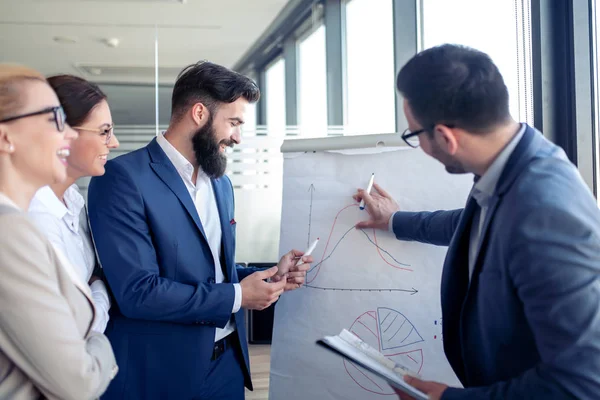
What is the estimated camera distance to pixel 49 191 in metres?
1.60

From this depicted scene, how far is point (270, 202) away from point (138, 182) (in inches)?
111

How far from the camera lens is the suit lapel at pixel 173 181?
1675mm

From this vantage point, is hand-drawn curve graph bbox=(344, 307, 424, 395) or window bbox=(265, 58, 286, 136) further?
window bbox=(265, 58, 286, 136)

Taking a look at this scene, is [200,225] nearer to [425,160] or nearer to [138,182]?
[138,182]

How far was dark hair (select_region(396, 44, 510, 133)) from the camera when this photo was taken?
1.03 metres

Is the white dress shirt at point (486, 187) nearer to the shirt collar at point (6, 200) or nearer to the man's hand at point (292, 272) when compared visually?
the man's hand at point (292, 272)

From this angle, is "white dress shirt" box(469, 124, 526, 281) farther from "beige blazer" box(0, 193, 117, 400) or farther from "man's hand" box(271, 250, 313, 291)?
"beige blazer" box(0, 193, 117, 400)

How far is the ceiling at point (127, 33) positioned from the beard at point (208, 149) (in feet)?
11.0

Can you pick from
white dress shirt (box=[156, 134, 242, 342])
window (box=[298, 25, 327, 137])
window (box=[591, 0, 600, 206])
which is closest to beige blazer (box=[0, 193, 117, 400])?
white dress shirt (box=[156, 134, 242, 342])

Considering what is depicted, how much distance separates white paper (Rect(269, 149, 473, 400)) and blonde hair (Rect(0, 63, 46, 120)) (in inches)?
37.6

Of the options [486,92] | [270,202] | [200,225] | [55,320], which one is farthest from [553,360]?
[270,202]

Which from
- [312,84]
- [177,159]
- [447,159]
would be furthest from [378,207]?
[312,84]

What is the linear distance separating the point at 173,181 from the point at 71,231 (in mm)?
333

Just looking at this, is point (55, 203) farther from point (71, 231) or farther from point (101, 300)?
point (101, 300)
